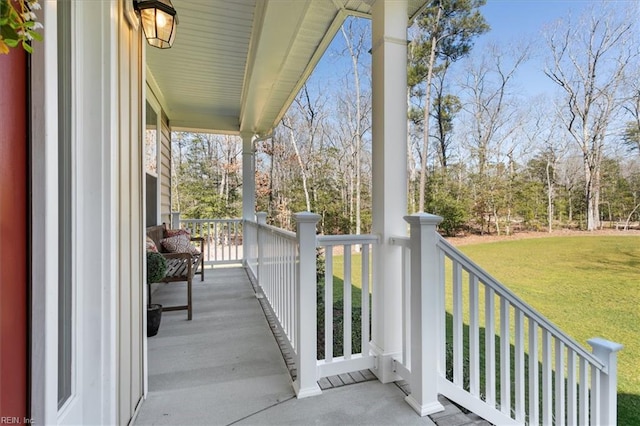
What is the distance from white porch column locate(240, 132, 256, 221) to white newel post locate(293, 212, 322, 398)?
13.0ft

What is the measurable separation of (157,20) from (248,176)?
13.4ft

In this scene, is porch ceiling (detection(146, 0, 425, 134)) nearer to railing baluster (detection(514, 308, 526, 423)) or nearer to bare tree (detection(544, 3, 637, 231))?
railing baluster (detection(514, 308, 526, 423))

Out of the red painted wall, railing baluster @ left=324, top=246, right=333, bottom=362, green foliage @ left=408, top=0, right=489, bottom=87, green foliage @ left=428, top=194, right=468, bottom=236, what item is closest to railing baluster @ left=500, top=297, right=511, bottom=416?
railing baluster @ left=324, top=246, right=333, bottom=362

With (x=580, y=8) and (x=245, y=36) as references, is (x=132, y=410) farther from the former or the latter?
(x=580, y=8)

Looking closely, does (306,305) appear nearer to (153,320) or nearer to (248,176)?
(153,320)

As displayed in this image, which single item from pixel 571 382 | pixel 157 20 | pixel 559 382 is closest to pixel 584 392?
pixel 571 382

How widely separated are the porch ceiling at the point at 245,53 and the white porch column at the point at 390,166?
1.07ft

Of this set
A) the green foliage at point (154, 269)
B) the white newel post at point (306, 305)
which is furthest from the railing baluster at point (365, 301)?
the green foliage at point (154, 269)

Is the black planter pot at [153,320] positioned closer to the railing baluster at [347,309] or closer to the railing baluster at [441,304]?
the railing baluster at [347,309]

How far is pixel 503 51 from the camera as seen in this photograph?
351 inches

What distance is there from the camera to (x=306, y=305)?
187 cm

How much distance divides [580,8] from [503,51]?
1912 mm

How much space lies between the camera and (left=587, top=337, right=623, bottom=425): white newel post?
182cm

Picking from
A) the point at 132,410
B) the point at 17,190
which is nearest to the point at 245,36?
the point at 17,190
